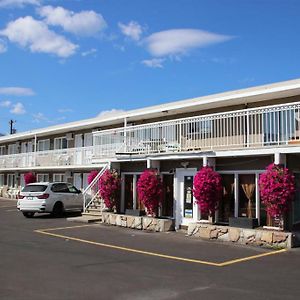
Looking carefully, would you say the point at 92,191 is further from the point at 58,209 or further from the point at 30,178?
the point at 30,178

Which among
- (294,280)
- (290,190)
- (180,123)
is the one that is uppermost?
(180,123)

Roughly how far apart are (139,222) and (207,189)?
3695mm

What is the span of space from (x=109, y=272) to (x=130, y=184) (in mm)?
11193

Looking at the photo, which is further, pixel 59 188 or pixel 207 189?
pixel 59 188

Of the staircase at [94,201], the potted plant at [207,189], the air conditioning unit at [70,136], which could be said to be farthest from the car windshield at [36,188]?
the air conditioning unit at [70,136]

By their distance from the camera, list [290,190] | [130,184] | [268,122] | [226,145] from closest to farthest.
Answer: [290,190]
[268,122]
[226,145]
[130,184]

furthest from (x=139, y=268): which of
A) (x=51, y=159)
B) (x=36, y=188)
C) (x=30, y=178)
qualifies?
(x=30, y=178)

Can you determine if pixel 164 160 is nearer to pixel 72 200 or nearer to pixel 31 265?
pixel 72 200

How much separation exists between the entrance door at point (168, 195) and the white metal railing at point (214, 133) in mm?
1256

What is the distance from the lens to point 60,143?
3591 centimetres

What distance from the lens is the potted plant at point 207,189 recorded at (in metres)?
14.9

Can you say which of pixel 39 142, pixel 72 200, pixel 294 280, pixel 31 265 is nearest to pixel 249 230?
pixel 294 280

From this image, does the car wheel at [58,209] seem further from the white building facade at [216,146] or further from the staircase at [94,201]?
the white building facade at [216,146]

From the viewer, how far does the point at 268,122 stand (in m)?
14.1
